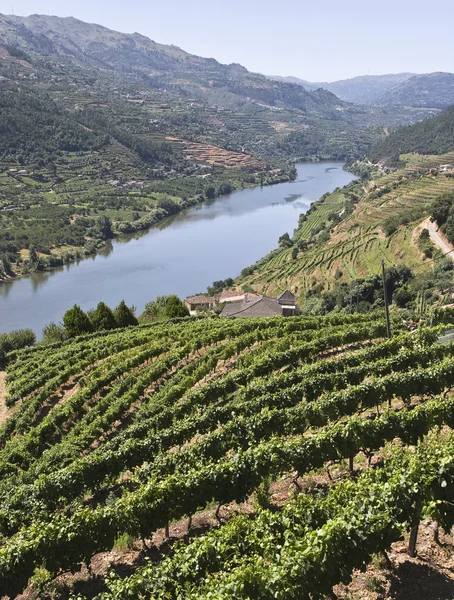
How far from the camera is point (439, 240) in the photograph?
221ft

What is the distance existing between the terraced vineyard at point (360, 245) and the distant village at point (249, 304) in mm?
10378

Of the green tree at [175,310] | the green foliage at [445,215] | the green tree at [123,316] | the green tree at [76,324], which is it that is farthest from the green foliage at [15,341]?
the green foliage at [445,215]

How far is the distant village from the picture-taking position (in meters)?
51.9

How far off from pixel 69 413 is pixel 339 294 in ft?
143

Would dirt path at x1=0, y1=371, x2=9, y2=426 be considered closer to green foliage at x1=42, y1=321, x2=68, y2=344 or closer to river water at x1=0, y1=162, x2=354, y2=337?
green foliage at x1=42, y1=321, x2=68, y2=344

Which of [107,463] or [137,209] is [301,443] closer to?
[107,463]

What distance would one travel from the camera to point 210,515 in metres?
13.9

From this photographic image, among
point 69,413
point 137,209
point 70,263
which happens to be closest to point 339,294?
point 69,413

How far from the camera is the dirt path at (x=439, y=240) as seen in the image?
6309cm

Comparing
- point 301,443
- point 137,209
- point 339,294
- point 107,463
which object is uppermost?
point 137,209

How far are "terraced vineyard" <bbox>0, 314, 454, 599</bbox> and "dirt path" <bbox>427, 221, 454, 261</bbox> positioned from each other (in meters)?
39.6

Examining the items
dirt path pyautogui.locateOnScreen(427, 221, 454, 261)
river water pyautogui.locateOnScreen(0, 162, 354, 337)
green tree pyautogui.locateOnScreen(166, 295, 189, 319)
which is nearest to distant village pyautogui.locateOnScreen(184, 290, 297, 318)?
green tree pyautogui.locateOnScreen(166, 295, 189, 319)

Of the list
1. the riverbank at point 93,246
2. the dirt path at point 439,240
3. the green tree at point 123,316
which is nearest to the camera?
the green tree at point 123,316

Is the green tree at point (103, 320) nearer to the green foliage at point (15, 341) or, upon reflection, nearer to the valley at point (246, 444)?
the valley at point (246, 444)
